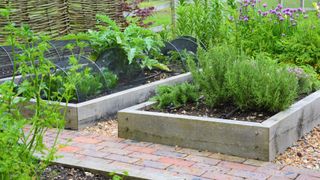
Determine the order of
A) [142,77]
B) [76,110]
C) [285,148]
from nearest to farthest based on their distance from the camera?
[285,148] < [76,110] < [142,77]

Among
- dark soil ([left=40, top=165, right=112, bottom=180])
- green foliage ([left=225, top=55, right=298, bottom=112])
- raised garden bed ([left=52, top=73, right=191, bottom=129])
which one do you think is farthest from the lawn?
dark soil ([left=40, top=165, right=112, bottom=180])

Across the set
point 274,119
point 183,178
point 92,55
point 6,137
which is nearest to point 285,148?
point 274,119

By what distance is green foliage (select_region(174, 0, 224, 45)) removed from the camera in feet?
26.9

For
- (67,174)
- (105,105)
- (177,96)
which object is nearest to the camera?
(67,174)

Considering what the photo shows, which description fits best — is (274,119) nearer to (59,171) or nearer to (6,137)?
(59,171)

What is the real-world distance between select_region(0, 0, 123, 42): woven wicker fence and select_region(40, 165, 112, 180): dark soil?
3.96 metres

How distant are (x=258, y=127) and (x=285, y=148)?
441 mm

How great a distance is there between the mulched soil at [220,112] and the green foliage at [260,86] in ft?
0.22

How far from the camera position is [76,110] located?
5207 millimetres

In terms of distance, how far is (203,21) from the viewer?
8.29 meters

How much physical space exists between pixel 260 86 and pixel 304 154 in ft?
2.28

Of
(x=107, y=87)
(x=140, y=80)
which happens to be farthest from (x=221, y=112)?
(x=140, y=80)

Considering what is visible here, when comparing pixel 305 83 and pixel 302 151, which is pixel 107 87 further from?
pixel 302 151

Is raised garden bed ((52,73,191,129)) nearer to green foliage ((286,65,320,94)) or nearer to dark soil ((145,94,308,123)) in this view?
dark soil ((145,94,308,123))
